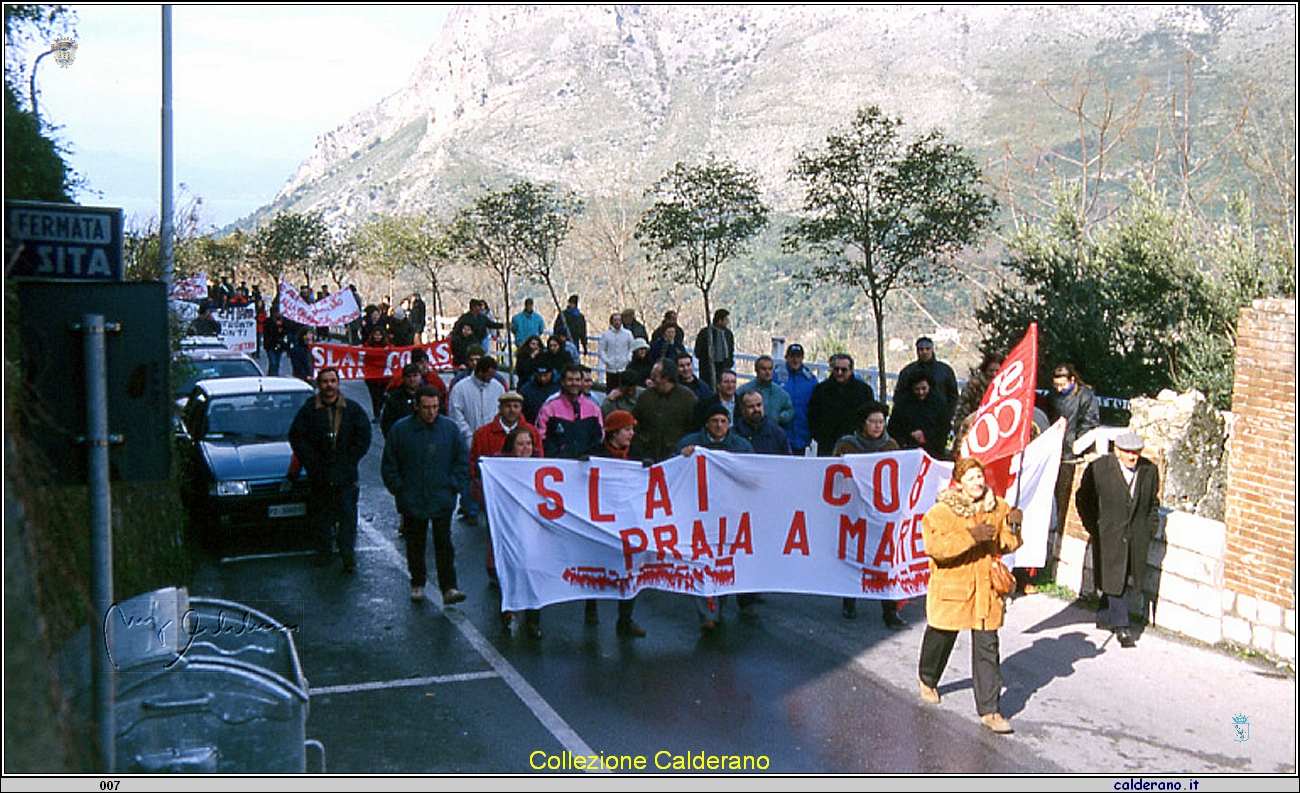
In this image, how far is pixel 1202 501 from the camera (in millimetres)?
11586

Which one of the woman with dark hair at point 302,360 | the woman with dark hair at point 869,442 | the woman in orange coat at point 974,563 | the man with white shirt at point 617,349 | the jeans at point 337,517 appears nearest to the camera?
the woman in orange coat at point 974,563

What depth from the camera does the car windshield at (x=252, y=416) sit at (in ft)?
43.9

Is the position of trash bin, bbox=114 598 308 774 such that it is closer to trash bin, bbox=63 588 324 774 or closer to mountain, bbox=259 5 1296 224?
trash bin, bbox=63 588 324 774

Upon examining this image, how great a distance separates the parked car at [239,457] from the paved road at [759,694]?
1.71 meters

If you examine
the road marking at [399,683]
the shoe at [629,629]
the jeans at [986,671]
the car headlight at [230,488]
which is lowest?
the road marking at [399,683]

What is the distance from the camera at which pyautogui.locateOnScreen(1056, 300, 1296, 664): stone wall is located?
8.88 metres

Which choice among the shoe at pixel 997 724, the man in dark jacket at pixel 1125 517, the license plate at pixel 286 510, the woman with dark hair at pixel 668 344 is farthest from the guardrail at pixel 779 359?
the shoe at pixel 997 724

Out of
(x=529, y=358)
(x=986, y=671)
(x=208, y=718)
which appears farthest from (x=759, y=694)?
(x=529, y=358)

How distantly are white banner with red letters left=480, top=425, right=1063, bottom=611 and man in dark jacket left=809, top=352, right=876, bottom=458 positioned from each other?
10.3ft

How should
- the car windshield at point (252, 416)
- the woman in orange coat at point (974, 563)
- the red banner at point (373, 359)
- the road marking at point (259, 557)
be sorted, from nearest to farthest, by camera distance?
the woman in orange coat at point (974, 563) → the road marking at point (259, 557) → the car windshield at point (252, 416) → the red banner at point (373, 359)

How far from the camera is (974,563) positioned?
7.71 metres

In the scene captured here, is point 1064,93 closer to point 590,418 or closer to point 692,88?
point 692,88

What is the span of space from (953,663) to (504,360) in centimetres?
2722

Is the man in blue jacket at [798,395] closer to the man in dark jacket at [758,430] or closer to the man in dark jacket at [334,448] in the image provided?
the man in dark jacket at [758,430]
